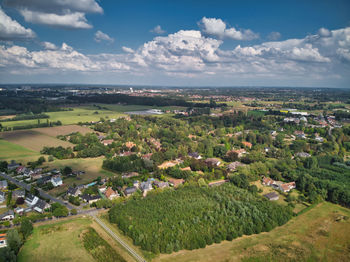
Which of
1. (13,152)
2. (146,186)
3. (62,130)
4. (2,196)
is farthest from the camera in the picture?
(62,130)

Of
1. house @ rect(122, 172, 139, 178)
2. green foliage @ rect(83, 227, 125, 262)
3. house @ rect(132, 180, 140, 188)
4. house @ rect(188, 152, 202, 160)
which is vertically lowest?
green foliage @ rect(83, 227, 125, 262)

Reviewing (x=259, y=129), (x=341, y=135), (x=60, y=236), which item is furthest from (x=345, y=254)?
(x=259, y=129)

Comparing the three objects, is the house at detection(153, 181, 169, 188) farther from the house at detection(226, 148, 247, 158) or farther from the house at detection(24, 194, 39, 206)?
the house at detection(226, 148, 247, 158)

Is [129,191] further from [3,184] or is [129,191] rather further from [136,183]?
[3,184]

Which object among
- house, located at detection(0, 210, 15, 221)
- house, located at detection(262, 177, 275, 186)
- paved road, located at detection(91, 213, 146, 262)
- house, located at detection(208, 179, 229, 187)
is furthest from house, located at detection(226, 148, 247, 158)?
house, located at detection(0, 210, 15, 221)

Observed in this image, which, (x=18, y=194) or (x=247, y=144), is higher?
(x=247, y=144)

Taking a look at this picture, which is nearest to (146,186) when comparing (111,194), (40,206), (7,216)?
(111,194)
